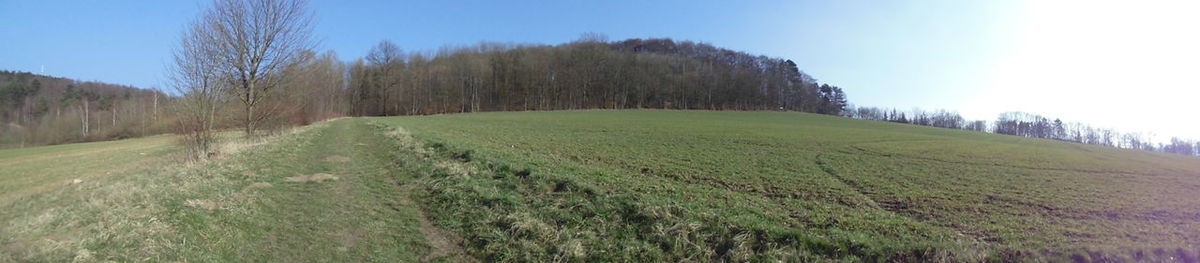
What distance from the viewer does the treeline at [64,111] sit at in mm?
55562

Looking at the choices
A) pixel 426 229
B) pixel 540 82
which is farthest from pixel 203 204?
pixel 540 82

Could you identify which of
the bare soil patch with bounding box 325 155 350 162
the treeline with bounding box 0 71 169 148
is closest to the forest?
the treeline with bounding box 0 71 169 148

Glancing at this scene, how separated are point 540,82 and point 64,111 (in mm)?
71391

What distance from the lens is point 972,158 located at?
21.9 m

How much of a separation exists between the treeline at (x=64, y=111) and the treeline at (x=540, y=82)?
32161mm

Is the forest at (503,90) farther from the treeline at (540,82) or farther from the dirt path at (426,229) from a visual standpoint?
the dirt path at (426,229)

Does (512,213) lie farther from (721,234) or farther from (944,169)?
(944,169)

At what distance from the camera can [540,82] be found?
91688mm

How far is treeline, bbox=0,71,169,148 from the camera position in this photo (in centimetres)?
5556

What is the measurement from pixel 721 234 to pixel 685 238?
553mm

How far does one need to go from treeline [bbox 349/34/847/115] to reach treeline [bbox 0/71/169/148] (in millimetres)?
32161

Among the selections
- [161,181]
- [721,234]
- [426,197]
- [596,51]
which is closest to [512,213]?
[426,197]

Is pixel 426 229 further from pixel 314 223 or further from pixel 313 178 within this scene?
pixel 313 178

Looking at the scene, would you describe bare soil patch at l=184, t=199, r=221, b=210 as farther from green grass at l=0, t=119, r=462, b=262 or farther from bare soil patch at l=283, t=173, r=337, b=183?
bare soil patch at l=283, t=173, r=337, b=183
